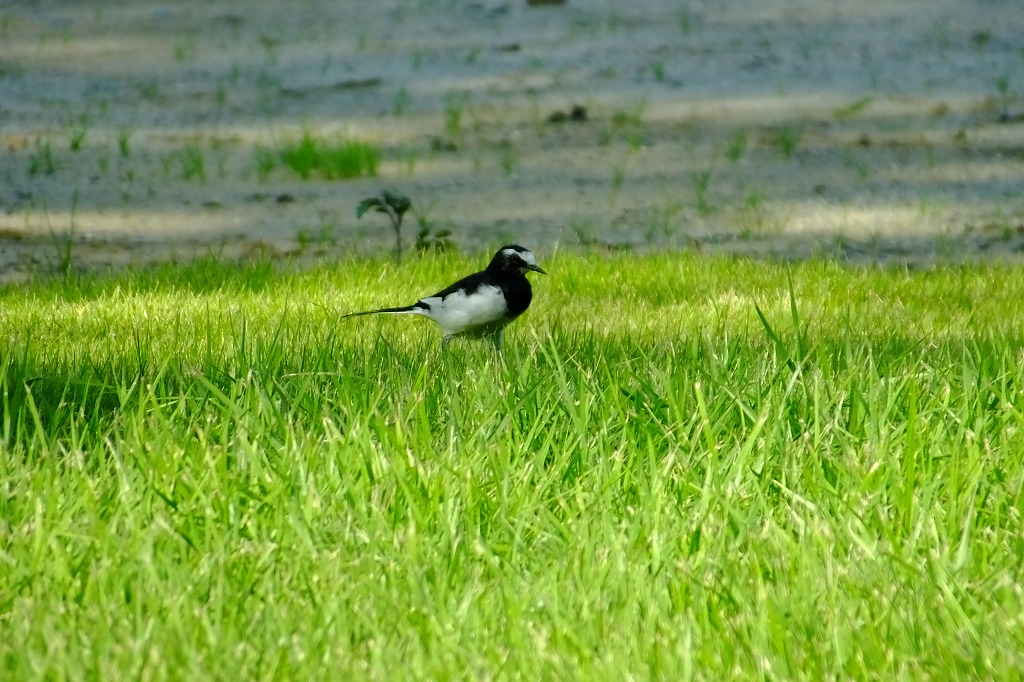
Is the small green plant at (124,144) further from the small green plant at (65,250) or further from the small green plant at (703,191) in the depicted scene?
the small green plant at (703,191)

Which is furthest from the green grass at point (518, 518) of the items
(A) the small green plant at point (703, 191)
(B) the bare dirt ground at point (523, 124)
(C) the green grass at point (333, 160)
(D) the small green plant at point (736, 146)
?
(D) the small green plant at point (736, 146)

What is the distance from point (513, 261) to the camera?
15.6ft

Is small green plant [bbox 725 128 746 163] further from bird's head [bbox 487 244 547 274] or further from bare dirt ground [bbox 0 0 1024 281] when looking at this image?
bird's head [bbox 487 244 547 274]

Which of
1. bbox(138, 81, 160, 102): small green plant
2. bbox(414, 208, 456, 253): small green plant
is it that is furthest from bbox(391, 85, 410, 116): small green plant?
bbox(414, 208, 456, 253): small green plant

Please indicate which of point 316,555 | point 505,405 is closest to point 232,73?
point 505,405

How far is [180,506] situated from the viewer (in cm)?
278

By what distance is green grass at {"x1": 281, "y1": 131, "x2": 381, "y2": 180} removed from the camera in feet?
25.3

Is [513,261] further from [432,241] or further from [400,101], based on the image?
[400,101]

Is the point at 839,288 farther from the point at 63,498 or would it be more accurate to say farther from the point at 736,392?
the point at 63,498

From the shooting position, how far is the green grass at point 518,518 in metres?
2.24

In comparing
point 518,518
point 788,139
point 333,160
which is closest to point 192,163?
point 333,160

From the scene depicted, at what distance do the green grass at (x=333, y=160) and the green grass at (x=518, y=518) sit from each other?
3683mm

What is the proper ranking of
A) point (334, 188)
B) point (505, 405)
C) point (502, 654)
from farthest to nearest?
point (334, 188) < point (505, 405) < point (502, 654)

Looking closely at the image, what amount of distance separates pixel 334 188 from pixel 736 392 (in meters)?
4.71
